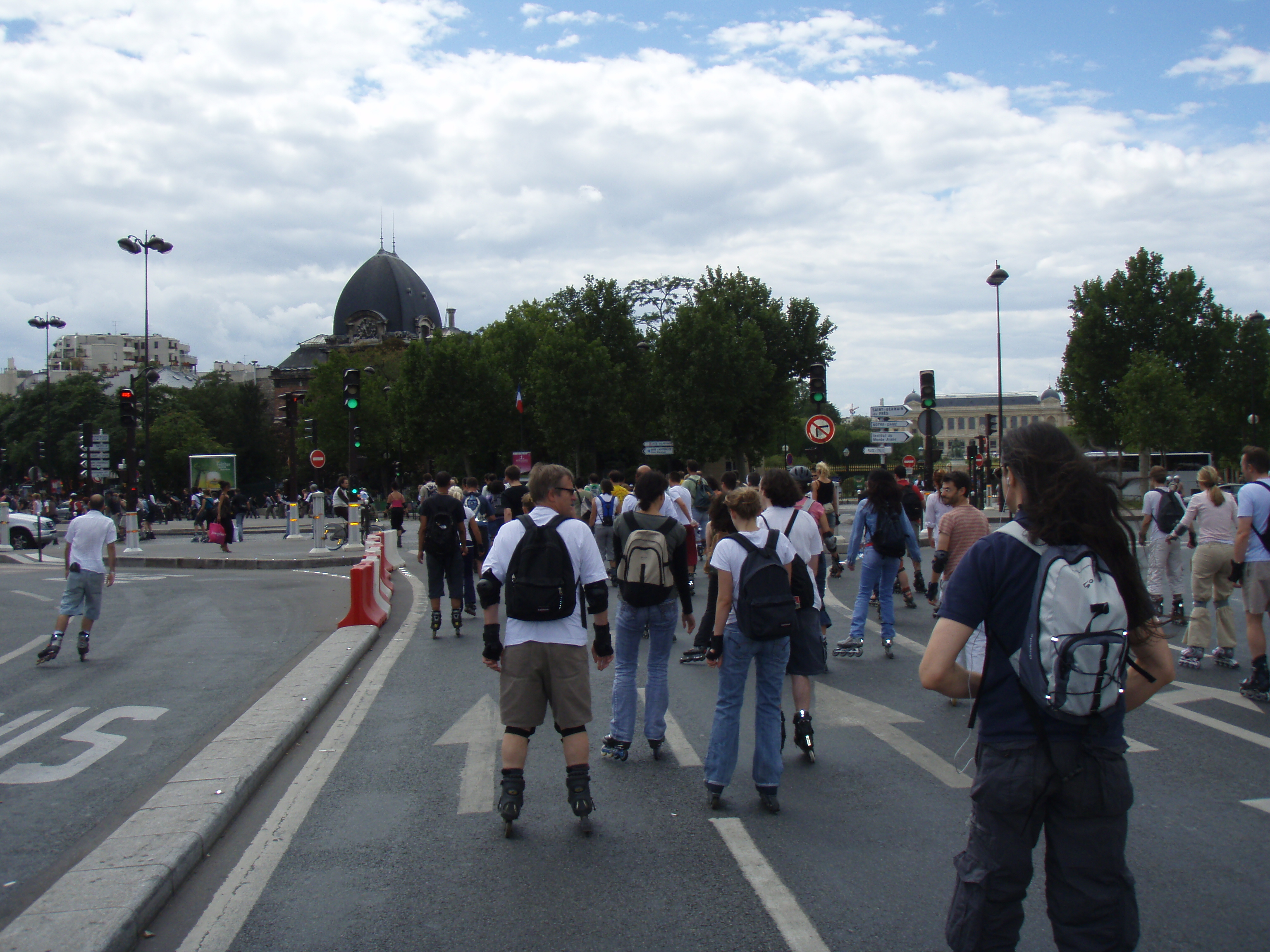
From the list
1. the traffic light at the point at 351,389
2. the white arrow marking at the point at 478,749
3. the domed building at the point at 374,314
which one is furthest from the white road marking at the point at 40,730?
the domed building at the point at 374,314

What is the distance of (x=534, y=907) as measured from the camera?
12.7ft

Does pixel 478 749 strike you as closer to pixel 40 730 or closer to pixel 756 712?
pixel 756 712

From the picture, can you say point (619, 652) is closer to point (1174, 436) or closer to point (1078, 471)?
point (1078, 471)

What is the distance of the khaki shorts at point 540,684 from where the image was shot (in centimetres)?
485

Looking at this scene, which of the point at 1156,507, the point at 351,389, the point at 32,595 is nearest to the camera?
the point at 1156,507

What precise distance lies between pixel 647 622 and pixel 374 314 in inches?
4075

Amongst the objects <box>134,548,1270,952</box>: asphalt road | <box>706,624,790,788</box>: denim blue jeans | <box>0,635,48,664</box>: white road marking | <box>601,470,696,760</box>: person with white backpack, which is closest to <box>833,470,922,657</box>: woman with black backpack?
<box>134,548,1270,952</box>: asphalt road

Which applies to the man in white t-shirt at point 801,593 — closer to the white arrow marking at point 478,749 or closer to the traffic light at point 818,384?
the white arrow marking at point 478,749

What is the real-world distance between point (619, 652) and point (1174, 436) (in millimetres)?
53399

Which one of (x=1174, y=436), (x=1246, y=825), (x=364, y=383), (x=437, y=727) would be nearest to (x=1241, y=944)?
(x=1246, y=825)

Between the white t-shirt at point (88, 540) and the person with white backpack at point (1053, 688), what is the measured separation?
964cm

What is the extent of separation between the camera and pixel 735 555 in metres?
5.14

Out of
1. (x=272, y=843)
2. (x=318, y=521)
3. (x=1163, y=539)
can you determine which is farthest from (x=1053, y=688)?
(x=318, y=521)

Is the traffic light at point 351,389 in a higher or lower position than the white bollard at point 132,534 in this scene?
higher
